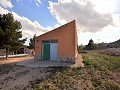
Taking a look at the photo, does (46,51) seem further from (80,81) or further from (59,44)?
(80,81)

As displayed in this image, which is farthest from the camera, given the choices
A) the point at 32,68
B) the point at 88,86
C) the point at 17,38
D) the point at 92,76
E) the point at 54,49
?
the point at 17,38

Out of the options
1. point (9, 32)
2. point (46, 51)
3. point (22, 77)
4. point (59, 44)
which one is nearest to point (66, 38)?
point (59, 44)

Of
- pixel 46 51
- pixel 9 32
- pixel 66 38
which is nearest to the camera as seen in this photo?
pixel 66 38

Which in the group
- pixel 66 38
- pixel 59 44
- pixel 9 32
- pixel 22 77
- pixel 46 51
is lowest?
pixel 22 77

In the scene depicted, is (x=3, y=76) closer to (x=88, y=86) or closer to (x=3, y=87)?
(x=3, y=87)

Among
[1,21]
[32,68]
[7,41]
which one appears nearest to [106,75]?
[32,68]

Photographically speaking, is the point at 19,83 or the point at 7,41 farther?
the point at 7,41

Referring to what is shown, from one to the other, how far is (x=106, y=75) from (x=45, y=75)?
5.39m

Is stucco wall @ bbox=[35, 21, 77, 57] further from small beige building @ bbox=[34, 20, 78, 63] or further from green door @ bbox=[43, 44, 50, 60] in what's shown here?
green door @ bbox=[43, 44, 50, 60]

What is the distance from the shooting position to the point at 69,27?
68.8 feet

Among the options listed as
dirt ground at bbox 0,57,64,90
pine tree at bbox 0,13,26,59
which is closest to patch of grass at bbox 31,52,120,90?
dirt ground at bbox 0,57,64,90

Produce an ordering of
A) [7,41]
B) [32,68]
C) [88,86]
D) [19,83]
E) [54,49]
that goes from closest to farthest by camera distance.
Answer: [88,86], [19,83], [32,68], [54,49], [7,41]

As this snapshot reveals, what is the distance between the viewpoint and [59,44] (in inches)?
842

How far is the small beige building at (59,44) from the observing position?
2050 centimetres
